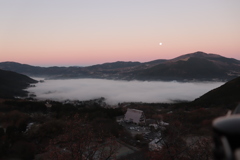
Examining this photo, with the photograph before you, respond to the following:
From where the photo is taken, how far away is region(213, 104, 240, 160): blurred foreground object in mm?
1915

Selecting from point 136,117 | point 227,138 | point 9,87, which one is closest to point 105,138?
point 136,117

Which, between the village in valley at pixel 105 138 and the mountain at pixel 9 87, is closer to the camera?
the village in valley at pixel 105 138

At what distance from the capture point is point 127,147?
21.7m

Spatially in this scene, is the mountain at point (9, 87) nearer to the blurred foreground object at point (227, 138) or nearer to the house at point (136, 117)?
the house at point (136, 117)

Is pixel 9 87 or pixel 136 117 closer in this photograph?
pixel 136 117

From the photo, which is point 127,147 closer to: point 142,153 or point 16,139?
point 142,153

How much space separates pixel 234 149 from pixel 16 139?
2577 centimetres

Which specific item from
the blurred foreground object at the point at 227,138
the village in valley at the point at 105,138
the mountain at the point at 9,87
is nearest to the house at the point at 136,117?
the village in valley at the point at 105,138

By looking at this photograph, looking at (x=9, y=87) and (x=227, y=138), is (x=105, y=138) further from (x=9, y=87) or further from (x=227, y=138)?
(x=9, y=87)

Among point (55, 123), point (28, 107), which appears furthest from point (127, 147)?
point (28, 107)

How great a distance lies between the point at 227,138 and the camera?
2.07 metres

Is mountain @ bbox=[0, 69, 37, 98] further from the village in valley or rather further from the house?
the house

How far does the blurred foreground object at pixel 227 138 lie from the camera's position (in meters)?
1.92

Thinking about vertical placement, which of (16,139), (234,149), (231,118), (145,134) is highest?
(231,118)
